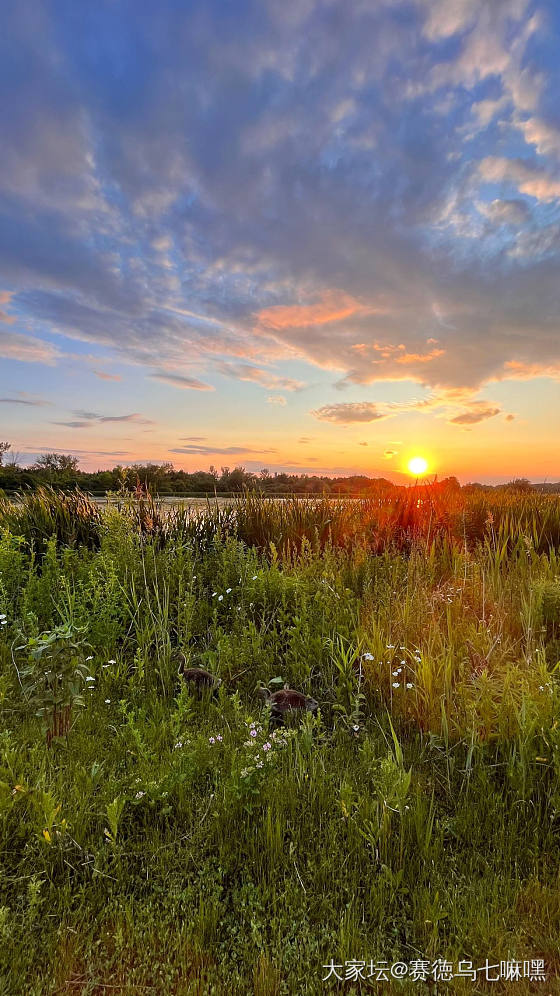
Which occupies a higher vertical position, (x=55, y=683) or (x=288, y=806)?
(x=55, y=683)

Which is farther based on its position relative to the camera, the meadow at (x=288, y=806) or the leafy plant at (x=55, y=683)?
the leafy plant at (x=55, y=683)

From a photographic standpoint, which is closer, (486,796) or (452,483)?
(486,796)

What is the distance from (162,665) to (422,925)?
7.42 ft

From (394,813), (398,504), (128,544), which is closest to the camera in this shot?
(394,813)

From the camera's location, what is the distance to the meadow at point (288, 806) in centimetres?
177

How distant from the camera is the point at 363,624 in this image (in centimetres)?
400

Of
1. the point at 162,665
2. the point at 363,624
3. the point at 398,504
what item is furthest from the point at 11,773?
the point at 398,504

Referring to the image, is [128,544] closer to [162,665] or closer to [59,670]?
[162,665]

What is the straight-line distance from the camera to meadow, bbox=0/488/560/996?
1771 mm

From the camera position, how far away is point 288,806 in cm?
236

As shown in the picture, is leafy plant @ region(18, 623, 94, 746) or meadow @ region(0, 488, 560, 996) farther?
leafy plant @ region(18, 623, 94, 746)

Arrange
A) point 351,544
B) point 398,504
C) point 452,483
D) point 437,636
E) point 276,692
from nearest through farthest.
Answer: point 276,692 → point 437,636 → point 351,544 → point 398,504 → point 452,483

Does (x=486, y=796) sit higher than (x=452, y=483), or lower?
lower

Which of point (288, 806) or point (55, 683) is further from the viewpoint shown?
point (55, 683)
